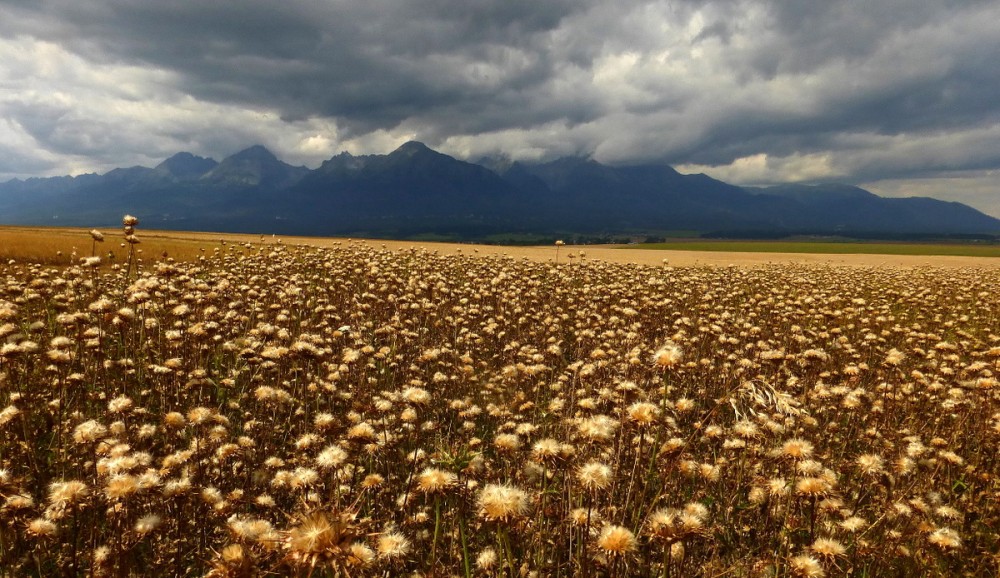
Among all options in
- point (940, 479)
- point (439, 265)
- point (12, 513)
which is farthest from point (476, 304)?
point (12, 513)

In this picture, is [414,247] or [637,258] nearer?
[414,247]

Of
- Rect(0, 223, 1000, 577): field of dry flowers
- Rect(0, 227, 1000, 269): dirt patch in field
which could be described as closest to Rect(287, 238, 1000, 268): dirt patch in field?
Rect(0, 227, 1000, 269): dirt patch in field

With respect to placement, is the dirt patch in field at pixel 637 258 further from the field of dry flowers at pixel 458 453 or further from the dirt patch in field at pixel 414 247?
the field of dry flowers at pixel 458 453

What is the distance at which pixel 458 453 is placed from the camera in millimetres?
3617

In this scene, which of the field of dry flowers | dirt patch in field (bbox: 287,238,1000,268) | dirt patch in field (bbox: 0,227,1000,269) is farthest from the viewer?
dirt patch in field (bbox: 287,238,1000,268)

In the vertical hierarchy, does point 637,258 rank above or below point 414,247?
below

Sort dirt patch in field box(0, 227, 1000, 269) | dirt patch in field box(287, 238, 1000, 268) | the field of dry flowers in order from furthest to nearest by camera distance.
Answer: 1. dirt patch in field box(287, 238, 1000, 268)
2. dirt patch in field box(0, 227, 1000, 269)
3. the field of dry flowers

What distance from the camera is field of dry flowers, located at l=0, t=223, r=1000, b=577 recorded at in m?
3.48

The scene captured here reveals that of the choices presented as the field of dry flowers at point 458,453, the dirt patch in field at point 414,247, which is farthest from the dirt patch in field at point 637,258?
the field of dry flowers at point 458,453

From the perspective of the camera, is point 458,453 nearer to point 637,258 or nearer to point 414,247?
point 414,247

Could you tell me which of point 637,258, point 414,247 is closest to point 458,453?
point 414,247

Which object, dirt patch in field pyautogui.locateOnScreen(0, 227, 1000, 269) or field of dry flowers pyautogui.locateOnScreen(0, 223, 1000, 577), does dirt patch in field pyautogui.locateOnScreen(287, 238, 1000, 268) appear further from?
field of dry flowers pyautogui.locateOnScreen(0, 223, 1000, 577)

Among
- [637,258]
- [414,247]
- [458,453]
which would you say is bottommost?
[458,453]

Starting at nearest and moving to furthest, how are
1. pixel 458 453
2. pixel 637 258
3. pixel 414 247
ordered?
pixel 458 453 < pixel 414 247 < pixel 637 258
